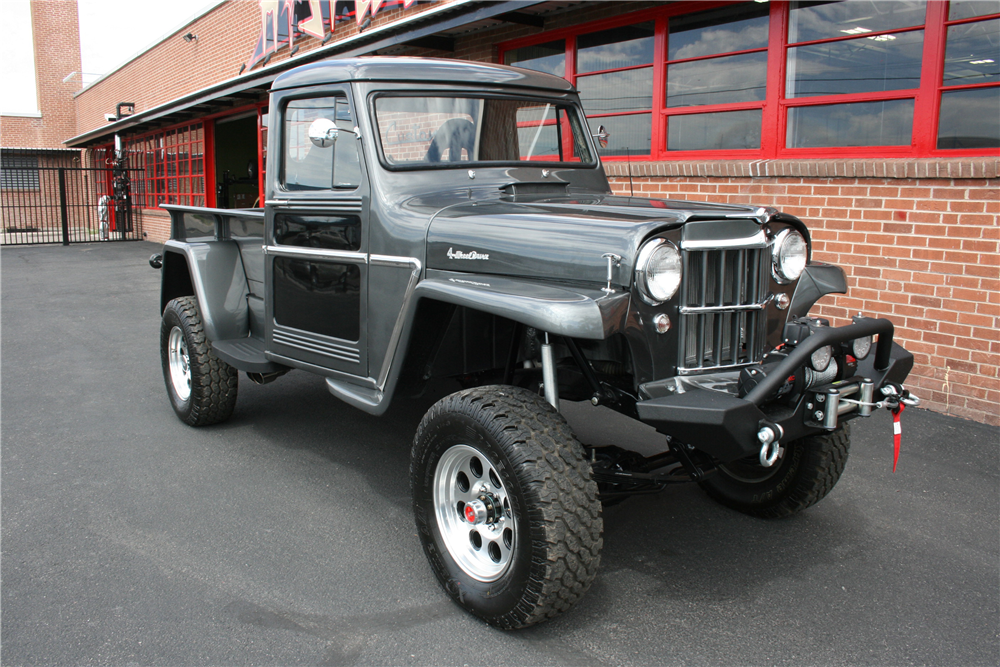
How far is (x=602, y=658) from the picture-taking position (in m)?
2.47

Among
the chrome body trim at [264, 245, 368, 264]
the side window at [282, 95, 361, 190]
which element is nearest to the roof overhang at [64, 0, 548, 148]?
the side window at [282, 95, 361, 190]

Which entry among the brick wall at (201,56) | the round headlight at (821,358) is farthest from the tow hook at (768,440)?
the brick wall at (201,56)

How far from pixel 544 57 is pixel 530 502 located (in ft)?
21.9

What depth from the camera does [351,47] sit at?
31.9 ft

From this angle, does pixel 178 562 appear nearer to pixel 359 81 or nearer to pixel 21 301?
pixel 359 81

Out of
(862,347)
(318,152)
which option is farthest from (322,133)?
(862,347)

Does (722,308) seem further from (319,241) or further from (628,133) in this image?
(628,133)

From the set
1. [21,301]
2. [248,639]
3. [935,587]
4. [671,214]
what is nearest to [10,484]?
[248,639]

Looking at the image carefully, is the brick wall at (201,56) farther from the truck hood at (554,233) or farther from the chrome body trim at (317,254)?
the truck hood at (554,233)

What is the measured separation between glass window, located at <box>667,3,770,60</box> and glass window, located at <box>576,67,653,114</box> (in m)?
0.37

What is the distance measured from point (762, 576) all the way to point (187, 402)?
11.8 ft

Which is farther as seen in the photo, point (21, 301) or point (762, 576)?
point (21, 301)

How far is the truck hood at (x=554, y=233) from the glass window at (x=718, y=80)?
365cm

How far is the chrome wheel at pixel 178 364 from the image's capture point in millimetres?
4965
